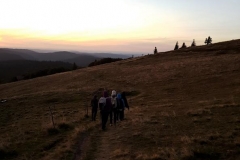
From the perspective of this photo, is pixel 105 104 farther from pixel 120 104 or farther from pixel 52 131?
pixel 52 131

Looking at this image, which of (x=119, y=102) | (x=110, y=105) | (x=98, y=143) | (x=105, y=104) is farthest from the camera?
(x=119, y=102)

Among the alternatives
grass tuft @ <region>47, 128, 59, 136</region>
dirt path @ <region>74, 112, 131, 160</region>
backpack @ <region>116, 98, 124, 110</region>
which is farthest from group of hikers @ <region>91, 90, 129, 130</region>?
grass tuft @ <region>47, 128, 59, 136</region>

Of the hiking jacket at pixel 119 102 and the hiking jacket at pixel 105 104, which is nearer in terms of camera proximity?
the hiking jacket at pixel 105 104

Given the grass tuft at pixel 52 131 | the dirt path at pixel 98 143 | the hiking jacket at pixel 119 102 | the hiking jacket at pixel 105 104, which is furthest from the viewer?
the hiking jacket at pixel 119 102

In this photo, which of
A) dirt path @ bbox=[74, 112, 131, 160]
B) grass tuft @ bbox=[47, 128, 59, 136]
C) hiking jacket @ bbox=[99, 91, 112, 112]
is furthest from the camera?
hiking jacket @ bbox=[99, 91, 112, 112]

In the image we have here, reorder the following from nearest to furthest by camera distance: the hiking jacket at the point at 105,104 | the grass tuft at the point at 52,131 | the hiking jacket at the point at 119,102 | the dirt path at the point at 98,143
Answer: the dirt path at the point at 98,143, the grass tuft at the point at 52,131, the hiking jacket at the point at 105,104, the hiking jacket at the point at 119,102

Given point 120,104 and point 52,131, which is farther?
point 120,104

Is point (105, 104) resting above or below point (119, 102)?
above

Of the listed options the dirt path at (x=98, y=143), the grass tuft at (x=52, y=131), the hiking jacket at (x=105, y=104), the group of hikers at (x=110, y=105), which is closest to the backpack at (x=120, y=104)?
the group of hikers at (x=110, y=105)

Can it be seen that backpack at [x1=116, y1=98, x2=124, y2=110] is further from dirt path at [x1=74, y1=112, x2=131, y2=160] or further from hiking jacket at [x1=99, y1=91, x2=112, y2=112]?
hiking jacket at [x1=99, y1=91, x2=112, y2=112]

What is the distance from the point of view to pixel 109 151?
1177 cm

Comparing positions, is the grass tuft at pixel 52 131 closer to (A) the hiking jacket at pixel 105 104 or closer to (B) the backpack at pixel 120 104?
(A) the hiking jacket at pixel 105 104

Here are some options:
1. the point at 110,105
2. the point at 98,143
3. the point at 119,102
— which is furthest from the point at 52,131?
the point at 119,102

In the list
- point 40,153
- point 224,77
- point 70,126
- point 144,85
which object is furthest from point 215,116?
point 144,85
